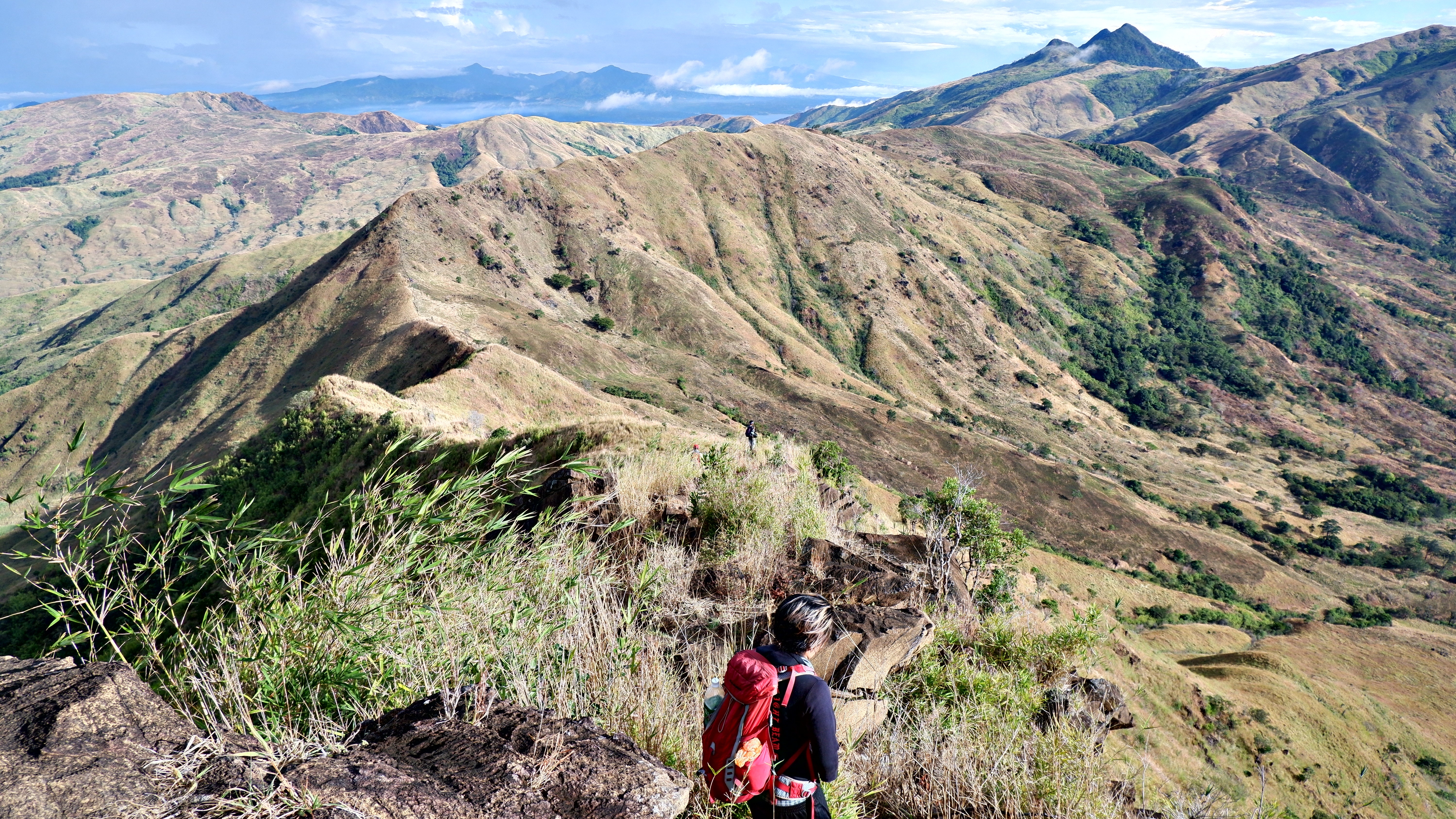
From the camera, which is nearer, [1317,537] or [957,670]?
[957,670]

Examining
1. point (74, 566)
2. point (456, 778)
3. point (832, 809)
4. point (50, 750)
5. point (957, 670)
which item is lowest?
point (957, 670)

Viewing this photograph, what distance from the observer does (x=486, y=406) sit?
28703 millimetres

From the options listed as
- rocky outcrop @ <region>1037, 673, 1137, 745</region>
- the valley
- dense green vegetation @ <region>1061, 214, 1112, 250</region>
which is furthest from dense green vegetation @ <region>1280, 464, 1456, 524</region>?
rocky outcrop @ <region>1037, 673, 1137, 745</region>

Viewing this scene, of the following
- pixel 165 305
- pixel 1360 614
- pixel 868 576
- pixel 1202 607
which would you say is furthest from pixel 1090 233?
pixel 165 305

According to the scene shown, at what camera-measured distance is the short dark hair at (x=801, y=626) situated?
11.0ft

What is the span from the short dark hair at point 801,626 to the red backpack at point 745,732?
15cm

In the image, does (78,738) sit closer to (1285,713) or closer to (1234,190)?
(1285,713)

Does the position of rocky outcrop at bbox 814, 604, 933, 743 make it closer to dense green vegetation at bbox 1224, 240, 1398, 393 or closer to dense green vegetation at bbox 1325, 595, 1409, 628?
dense green vegetation at bbox 1325, 595, 1409, 628

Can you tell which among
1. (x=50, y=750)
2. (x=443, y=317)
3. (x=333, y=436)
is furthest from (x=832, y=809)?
(x=443, y=317)

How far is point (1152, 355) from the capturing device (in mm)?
100062

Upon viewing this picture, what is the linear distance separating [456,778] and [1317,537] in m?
90.3

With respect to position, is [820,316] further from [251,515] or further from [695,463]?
[695,463]

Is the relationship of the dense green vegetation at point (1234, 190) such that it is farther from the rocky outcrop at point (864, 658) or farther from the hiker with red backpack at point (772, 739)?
the hiker with red backpack at point (772, 739)

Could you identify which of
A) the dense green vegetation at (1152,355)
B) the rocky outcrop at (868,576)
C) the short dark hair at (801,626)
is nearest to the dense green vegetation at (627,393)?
the rocky outcrop at (868,576)
